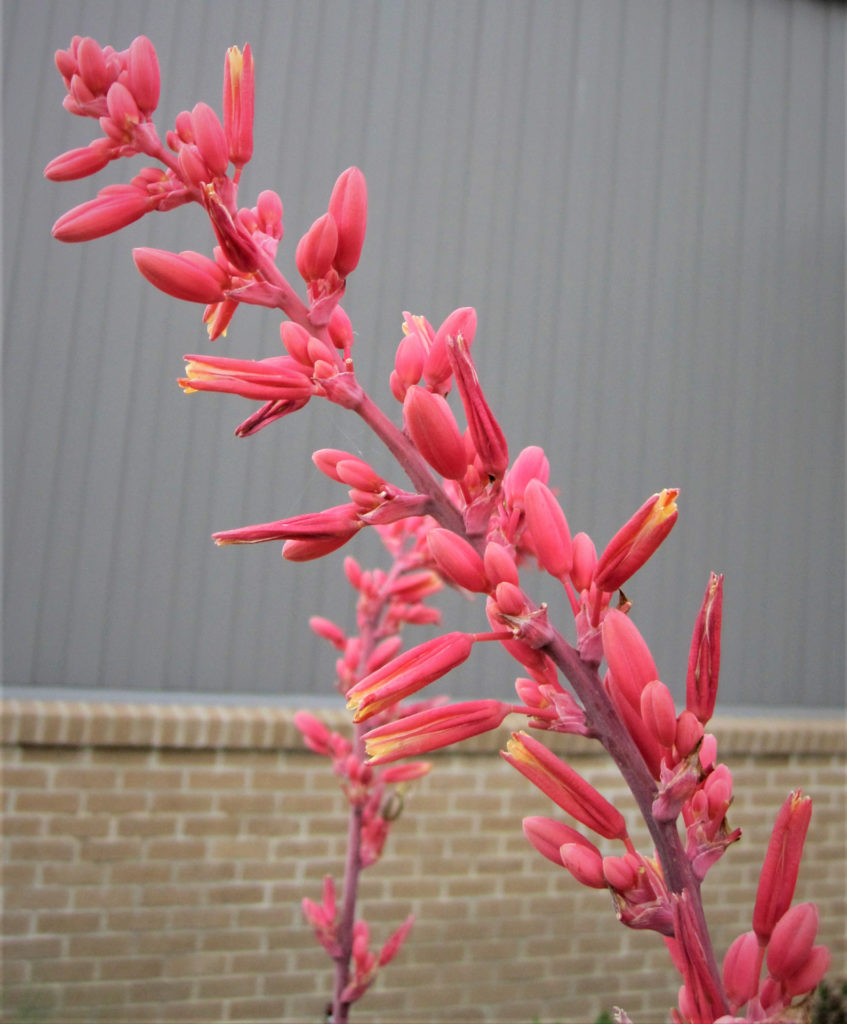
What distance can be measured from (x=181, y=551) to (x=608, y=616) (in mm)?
2593

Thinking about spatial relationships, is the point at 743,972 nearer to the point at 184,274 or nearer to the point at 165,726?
the point at 184,274

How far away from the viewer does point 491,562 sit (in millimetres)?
509

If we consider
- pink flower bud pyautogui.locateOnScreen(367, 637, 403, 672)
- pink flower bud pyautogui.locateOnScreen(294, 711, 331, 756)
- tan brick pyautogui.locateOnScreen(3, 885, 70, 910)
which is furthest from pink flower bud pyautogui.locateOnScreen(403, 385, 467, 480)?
tan brick pyautogui.locateOnScreen(3, 885, 70, 910)

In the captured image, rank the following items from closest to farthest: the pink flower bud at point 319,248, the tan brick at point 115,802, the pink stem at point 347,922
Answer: the pink flower bud at point 319,248 → the pink stem at point 347,922 → the tan brick at point 115,802

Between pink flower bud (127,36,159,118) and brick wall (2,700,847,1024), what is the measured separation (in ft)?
7.69

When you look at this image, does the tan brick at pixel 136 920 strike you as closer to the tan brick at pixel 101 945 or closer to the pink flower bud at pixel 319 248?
the tan brick at pixel 101 945

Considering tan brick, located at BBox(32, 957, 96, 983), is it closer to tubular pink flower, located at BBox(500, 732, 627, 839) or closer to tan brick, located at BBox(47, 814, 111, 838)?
tan brick, located at BBox(47, 814, 111, 838)

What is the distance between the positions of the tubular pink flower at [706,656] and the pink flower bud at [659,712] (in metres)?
0.02

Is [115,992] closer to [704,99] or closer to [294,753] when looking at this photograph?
[294,753]

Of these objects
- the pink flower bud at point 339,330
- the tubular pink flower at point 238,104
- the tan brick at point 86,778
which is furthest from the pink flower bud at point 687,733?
the tan brick at point 86,778

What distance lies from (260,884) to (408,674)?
2.63 meters

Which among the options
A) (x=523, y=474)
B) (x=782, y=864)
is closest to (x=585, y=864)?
(x=782, y=864)

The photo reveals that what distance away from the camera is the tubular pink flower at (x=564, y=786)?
516 millimetres

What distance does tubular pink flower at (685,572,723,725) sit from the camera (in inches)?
19.0
